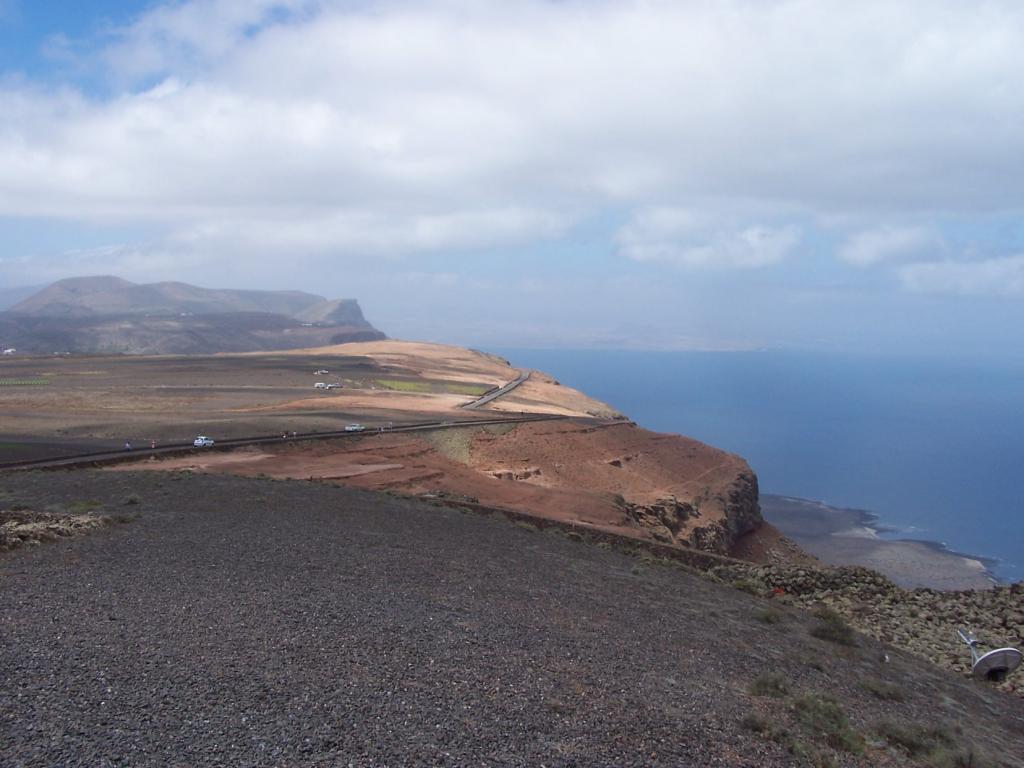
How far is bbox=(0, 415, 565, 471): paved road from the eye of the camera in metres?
28.1

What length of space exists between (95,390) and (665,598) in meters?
52.1

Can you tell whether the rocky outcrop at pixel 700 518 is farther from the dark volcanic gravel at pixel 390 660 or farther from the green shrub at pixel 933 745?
the green shrub at pixel 933 745

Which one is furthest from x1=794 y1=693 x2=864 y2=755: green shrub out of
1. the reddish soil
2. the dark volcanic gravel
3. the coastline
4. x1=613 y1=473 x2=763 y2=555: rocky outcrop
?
the coastline

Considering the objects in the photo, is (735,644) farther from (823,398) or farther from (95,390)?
(823,398)

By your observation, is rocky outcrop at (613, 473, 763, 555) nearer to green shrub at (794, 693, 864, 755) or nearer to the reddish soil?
the reddish soil

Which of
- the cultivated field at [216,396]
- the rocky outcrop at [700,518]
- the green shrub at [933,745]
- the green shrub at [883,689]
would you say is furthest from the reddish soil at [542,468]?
the green shrub at [933,745]

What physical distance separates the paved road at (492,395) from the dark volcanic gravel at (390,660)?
37.6 metres

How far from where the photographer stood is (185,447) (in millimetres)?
33000

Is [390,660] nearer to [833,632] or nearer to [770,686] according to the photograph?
[770,686]

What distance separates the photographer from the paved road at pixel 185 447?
2814 centimetres

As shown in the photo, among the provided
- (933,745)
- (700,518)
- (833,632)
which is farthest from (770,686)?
(700,518)

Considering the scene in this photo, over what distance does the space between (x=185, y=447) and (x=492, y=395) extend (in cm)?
3678

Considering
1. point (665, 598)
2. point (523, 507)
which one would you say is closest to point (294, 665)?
point (665, 598)

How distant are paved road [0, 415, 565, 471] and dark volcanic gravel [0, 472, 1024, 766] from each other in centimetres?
1181
